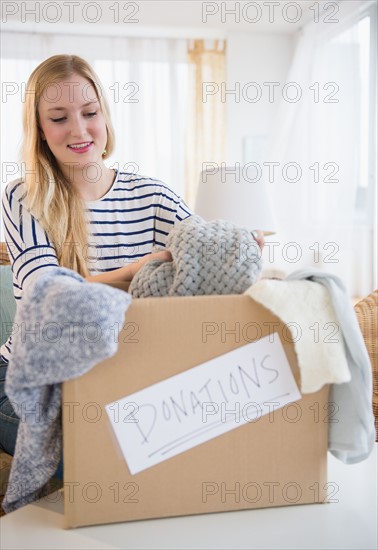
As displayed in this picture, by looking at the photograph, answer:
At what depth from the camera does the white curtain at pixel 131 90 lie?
5.39 m

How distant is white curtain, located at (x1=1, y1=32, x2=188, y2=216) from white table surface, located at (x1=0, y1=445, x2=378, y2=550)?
4.78 m

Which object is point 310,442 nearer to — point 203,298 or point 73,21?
point 203,298

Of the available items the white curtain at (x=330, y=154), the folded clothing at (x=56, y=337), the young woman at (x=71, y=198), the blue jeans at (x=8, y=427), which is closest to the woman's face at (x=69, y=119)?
the young woman at (x=71, y=198)

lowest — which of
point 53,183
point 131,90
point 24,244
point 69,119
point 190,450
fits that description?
point 190,450

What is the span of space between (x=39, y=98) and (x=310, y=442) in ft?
2.77

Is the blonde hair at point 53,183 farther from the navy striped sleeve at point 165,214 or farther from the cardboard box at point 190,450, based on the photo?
the cardboard box at point 190,450

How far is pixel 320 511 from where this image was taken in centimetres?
74

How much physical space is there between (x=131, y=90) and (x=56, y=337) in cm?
519

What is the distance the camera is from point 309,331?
694 mm

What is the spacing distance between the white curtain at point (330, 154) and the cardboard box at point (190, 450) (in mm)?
3596

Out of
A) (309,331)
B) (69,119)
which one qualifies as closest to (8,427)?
(69,119)

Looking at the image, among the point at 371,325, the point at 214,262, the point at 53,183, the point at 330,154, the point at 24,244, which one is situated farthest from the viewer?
the point at 330,154

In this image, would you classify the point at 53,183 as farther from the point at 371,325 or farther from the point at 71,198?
the point at 371,325

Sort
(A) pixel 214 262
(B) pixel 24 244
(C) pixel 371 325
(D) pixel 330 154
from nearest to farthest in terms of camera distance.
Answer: (A) pixel 214 262 → (B) pixel 24 244 → (C) pixel 371 325 → (D) pixel 330 154
